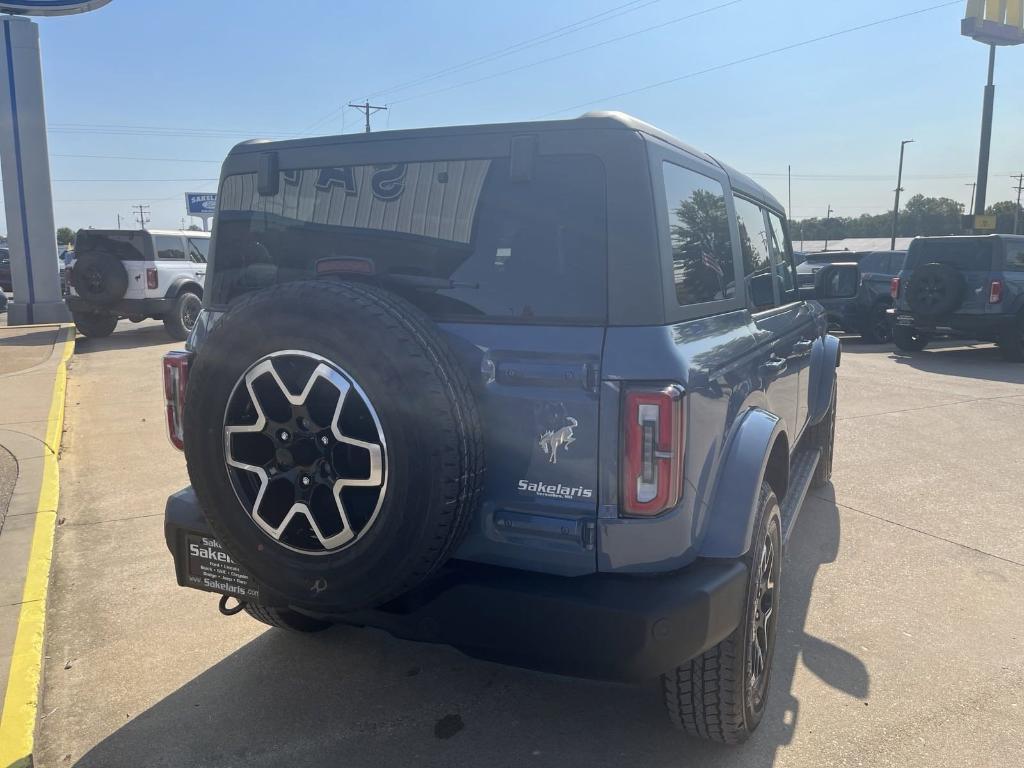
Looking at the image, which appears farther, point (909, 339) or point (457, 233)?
point (909, 339)

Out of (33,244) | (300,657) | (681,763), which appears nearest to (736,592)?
(681,763)

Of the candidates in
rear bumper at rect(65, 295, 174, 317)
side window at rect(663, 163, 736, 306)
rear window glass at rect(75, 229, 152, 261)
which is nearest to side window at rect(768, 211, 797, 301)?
side window at rect(663, 163, 736, 306)

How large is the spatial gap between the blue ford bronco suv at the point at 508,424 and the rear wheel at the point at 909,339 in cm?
1173

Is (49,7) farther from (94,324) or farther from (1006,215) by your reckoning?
(1006,215)

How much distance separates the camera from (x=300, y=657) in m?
3.37

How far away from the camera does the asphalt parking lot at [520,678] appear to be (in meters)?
2.73

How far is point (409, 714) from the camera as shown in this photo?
2.95 metres

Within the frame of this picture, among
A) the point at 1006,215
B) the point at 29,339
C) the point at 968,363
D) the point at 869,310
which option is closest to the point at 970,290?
the point at 968,363

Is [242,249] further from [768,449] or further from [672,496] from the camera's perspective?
[768,449]

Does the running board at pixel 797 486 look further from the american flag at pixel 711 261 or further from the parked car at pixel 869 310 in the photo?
the parked car at pixel 869 310

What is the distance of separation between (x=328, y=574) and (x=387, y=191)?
123cm

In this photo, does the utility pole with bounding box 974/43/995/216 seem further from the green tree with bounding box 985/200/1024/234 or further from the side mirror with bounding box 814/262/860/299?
the green tree with bounding box 985/200/1024/234

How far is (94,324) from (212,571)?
13.6 meters

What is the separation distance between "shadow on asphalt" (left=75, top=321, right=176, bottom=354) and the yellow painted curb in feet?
29.5
